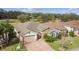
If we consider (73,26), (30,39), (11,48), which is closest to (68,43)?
(73,26)

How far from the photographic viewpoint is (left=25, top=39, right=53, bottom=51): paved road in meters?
1.58

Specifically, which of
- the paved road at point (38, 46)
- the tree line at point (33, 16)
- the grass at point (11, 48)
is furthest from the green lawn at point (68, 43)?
the grass at point (11, 48)

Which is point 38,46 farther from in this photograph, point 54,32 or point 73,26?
point 73,26

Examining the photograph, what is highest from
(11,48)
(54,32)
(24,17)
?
(24,17)

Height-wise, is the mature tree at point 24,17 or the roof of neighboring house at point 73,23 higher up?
the mature tree at point 24,17

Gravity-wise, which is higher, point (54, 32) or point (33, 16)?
point (33, 16)

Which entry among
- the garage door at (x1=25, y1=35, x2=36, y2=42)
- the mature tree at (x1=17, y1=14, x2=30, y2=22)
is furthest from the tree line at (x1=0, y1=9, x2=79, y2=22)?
the garage door at (x1=25, y1=35, x2=36, y2=42)

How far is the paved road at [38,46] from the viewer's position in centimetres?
158

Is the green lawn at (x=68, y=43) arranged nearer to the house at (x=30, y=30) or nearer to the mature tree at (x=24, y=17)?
the house at (x=30, y=30)

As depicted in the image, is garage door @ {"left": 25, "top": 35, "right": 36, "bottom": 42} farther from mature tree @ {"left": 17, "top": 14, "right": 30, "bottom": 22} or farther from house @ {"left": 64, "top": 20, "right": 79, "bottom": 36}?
house @ {"left": 64, "top": 20, "right": 79, "bottom": 36}

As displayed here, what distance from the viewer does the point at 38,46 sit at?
1576 millimetres

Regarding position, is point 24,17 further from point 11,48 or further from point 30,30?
point 11,48
